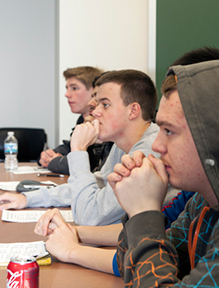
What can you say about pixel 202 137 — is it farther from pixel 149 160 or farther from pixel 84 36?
pixel 84 36

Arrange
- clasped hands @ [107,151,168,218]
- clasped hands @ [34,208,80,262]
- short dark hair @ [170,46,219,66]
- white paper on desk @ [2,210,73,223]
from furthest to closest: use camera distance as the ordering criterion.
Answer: white paper on desk @ [2,210,73,223] < short dark hair @ [170,46,219,66] < clasped hands @ [34,208,80,262] < clasped hands @ [107,151,168,218]

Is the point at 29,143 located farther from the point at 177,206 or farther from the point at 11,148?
the point at 177,206

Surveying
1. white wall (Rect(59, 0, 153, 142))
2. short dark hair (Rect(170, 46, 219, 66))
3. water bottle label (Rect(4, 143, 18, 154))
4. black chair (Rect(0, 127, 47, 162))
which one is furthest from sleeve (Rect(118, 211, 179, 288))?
black chair (Rect(0, 127, 47, 162))

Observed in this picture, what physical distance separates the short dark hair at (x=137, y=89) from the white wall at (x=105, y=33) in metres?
1.73

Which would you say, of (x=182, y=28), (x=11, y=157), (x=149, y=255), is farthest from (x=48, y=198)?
(x=182, y=28)

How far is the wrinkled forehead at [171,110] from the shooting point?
65 cm

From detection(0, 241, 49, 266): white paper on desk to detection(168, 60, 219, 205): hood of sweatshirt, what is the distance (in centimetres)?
51

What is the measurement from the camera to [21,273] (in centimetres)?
63

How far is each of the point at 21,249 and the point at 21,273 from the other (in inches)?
12.8

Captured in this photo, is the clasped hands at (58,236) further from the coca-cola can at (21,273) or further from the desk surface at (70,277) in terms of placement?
the coca-cola can at (21,273)

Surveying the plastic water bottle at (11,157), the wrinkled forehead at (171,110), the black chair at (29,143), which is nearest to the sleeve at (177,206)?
the wrinkled forehead at (171,110)

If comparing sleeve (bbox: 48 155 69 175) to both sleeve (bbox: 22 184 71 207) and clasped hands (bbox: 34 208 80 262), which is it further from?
clasped hands (bbox: 34 208 80 262)

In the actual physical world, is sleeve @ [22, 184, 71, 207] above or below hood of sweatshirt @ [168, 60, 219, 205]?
below

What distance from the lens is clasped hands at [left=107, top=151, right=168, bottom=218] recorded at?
692mm
